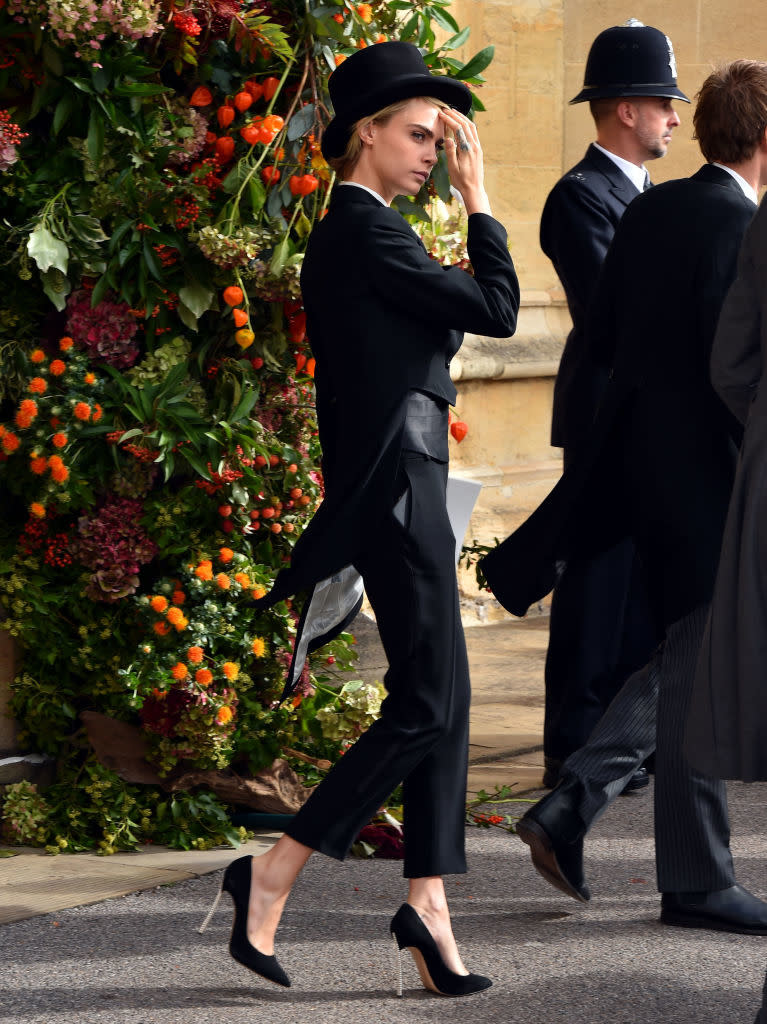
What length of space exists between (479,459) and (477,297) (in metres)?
5.16

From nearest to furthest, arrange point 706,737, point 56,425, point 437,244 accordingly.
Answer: point 706,737 < point 56,425 < point 437,244

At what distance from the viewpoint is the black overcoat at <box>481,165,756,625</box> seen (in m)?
3.76

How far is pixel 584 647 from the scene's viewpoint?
498 cm

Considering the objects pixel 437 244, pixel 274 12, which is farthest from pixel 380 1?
pixel 437 244

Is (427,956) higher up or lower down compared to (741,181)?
Result: lower down

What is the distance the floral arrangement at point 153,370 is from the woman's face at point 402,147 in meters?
0.84

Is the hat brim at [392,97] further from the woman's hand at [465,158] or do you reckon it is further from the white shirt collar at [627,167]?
the white shirt collar at [627,167]

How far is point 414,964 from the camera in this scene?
3531 millimetres

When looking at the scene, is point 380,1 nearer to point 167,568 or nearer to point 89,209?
point 89,209

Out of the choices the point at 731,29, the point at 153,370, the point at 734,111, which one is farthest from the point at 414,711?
the point at 731,29

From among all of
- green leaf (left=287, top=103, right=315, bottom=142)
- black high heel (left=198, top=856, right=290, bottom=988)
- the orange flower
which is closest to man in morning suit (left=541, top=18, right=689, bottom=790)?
green leaf (left=287, top=103, right=315, bottom=142)

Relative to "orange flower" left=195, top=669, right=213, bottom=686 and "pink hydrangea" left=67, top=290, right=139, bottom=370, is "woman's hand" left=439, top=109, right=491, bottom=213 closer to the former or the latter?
"pink hydrangea" left=67, top=290, right=139, bottom=370

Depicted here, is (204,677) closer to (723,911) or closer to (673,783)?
(673,783)

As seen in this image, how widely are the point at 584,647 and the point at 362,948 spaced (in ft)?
5.30
